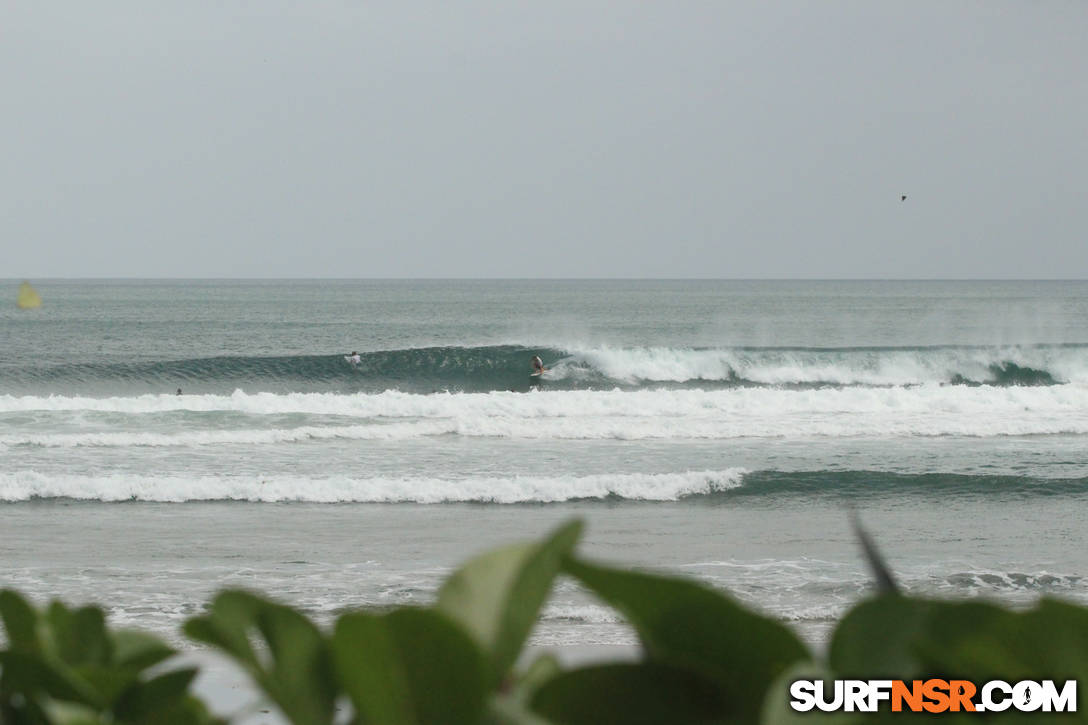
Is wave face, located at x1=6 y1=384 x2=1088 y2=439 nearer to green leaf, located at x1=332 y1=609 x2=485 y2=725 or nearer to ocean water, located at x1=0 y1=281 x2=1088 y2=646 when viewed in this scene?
ocean water, located at x1=0 y1=281 x2=1088 y2=646

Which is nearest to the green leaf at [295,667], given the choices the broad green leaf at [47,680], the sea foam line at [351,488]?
the broad green leaf at [47,680]

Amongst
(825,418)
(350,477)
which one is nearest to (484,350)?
(825,418)

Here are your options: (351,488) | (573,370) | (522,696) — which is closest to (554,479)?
(351,488)

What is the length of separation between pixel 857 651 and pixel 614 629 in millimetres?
7827

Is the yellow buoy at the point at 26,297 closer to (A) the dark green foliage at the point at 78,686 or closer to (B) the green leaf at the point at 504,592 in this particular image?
(A) the dark green foliage at the point at 78,686

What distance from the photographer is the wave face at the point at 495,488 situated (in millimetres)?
13312

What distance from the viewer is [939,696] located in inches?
16.3

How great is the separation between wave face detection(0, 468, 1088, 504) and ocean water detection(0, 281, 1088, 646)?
0.04 meters

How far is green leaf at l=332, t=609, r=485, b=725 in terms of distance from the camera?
1.28ft

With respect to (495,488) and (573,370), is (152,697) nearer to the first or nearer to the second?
(495,488)

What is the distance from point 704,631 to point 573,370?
30.7 meters

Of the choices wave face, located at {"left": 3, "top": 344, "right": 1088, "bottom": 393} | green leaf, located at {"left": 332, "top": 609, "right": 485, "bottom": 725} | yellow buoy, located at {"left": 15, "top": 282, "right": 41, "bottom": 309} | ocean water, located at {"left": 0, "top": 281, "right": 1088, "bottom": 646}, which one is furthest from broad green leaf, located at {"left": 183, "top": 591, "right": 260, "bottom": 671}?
wave face, located at {"left": 3, "top": 344, "right": 1088, "bottom": 393}

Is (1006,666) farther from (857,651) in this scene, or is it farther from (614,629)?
(614,629)

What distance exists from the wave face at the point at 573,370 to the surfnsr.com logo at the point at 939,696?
92.3 feet
